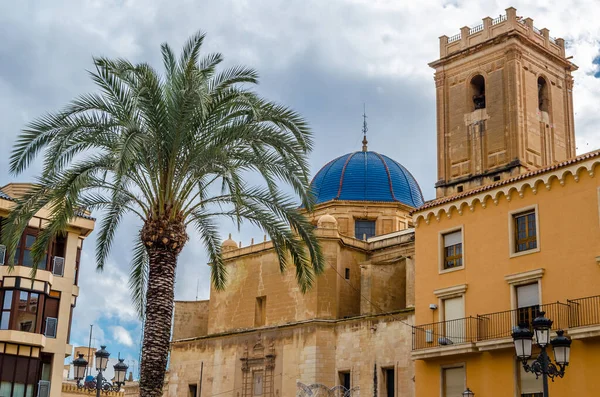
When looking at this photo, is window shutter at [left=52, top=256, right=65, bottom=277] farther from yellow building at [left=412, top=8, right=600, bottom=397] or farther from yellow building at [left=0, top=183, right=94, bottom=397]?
yellow building at [left=412, top=8, right=600, bottom=397]

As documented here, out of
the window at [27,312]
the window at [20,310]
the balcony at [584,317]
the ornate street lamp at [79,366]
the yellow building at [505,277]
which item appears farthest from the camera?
the window at [27,312]

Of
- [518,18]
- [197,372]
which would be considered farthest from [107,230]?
[518,18]

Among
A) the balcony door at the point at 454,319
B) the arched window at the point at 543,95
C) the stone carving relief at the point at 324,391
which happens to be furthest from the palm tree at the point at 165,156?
the arched window at the point at 543,95

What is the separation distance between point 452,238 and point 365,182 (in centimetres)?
2125

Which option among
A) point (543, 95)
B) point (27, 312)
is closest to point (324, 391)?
point (27, 312)

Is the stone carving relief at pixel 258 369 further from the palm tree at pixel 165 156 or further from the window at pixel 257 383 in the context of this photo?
the palm tree at pixel 165 156

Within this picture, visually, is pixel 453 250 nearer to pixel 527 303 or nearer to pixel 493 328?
pixel 493 328

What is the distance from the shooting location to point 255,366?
39875 mm

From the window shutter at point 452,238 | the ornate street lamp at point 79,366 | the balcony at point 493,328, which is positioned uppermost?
the window shutter at point 452,238

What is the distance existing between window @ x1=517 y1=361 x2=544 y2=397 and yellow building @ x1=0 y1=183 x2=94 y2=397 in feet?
49.1

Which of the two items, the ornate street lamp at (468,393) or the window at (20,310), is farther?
the window at (20,310)

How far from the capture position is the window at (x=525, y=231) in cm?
2550

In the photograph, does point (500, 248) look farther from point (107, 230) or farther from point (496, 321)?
point (107, 230)

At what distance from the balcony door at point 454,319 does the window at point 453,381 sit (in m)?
0.93
